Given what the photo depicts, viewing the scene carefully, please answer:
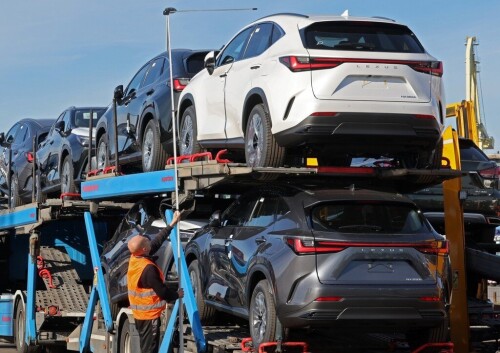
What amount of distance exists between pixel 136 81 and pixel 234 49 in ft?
10.6

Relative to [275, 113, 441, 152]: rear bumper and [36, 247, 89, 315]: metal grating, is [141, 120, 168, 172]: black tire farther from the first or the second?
[275, 113, 441, 152]: rear bumper

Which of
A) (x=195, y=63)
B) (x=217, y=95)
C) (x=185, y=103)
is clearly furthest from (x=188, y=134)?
(x=195, y=63)

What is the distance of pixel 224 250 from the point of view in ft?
31.7

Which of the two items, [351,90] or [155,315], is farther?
[155,315]

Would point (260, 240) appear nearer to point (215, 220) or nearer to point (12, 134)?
point (215, 220)

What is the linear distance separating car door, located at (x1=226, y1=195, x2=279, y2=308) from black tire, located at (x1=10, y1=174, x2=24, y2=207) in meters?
7.87

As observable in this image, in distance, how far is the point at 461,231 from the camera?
35.9 ft

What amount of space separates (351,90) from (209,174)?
63.7 inches

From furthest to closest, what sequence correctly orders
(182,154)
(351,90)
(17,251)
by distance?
(17,251)
(182,154)
(351,90)

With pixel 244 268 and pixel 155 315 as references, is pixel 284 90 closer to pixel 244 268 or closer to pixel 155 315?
pixel 244 268

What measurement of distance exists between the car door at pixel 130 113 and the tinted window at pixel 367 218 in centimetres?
477

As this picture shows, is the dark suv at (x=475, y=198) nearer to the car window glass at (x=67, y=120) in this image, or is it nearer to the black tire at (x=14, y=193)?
the car window glass at (x=67, y=120)

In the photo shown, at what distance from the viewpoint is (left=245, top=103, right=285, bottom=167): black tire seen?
910cm

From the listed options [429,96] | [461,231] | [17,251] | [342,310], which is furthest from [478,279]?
[17,251]
